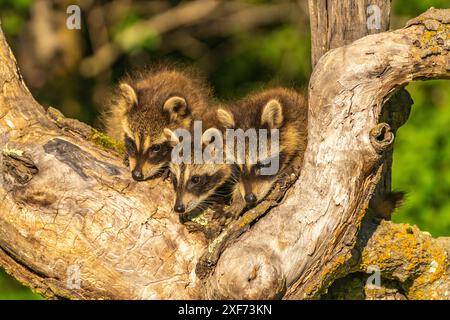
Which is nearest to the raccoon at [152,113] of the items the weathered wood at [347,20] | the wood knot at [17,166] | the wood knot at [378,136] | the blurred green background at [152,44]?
the wood knot at [17,166]

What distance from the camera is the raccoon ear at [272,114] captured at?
21.7 ft

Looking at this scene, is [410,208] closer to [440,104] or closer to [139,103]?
[440,104]

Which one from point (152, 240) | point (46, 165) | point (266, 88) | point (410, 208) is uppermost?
point (266, 88)

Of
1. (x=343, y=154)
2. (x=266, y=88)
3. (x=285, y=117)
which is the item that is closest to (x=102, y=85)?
(x=266, y=88)

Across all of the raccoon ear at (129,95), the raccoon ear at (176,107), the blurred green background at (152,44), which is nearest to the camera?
the raccoon ear at (176,107)

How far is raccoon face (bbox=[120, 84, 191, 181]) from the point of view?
7.10 meters

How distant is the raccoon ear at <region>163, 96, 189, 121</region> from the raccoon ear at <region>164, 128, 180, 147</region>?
27cm

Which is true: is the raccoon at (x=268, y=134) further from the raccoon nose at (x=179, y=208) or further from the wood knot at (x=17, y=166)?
the wood knot at (x=17, y=166)

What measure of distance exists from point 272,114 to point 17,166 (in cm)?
205

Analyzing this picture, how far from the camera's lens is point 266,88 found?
25.5 ft

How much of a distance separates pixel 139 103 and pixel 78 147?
1028 mm

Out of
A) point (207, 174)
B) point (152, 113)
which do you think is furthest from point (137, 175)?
point (152, 113)

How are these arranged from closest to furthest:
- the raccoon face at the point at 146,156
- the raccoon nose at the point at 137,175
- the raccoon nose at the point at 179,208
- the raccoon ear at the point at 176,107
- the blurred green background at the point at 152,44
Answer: the raccoon nose at the point at 179,208 < the raccoon nose at the point at 137,175 < the raccoon face at the point at 146,156 < the raccoon ear at the point at 176,107 < the blurred green background at the point at 152,44

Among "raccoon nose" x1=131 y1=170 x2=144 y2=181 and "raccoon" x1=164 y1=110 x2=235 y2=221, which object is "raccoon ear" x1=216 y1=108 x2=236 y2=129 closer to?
"raccoon" x1=164 y1=110 x2=235 y2=221
